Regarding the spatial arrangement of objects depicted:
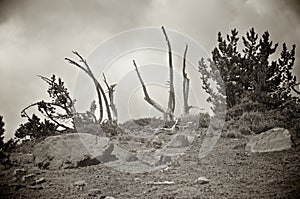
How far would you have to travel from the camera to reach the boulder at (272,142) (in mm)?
10773

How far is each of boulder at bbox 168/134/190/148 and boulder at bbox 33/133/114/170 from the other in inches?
111

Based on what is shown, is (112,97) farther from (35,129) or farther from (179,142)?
(179,142)

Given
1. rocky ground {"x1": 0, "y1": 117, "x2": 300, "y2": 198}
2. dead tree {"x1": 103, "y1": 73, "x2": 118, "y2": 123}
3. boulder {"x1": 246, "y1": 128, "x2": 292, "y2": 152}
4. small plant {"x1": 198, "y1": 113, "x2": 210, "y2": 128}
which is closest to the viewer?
rocky ground {"x1": 0, "y1": 117, "x2": 300, "y2": 198}

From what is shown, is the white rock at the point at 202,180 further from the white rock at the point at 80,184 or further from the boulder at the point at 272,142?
the boulder at the point at 272,142

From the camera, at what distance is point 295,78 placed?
66.3 feet

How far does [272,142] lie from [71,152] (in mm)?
7625

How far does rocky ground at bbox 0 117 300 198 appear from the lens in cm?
746

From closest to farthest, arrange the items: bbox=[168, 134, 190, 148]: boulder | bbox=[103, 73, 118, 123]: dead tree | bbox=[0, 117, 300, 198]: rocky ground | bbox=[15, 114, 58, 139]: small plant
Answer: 1. bbox=[0, 117, 300, 198]: rocky ground
2. bbox=[168, 134, 190, 148]: boulder
3. bbox=[15, 114, 58, 139]: small plant
4. bbox=[103, 73, 118, 123]: dead tree

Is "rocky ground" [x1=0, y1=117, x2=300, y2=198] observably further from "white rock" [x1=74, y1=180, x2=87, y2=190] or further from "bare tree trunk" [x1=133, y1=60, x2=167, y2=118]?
"bare tree trunk" [x1=133, y1=60, x2=167, y2=118]

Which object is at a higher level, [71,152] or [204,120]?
[204,120]

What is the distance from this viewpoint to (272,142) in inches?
434

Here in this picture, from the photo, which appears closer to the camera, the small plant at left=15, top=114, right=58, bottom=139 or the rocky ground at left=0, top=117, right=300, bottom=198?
the rocky ground at left=0, top=117, right=300, bottom=198

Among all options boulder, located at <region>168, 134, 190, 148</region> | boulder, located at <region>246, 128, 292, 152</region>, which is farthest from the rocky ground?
boulder, located at <region>168, 134, 190, 148</region>

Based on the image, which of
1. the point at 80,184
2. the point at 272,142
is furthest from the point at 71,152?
the point at 272,142
